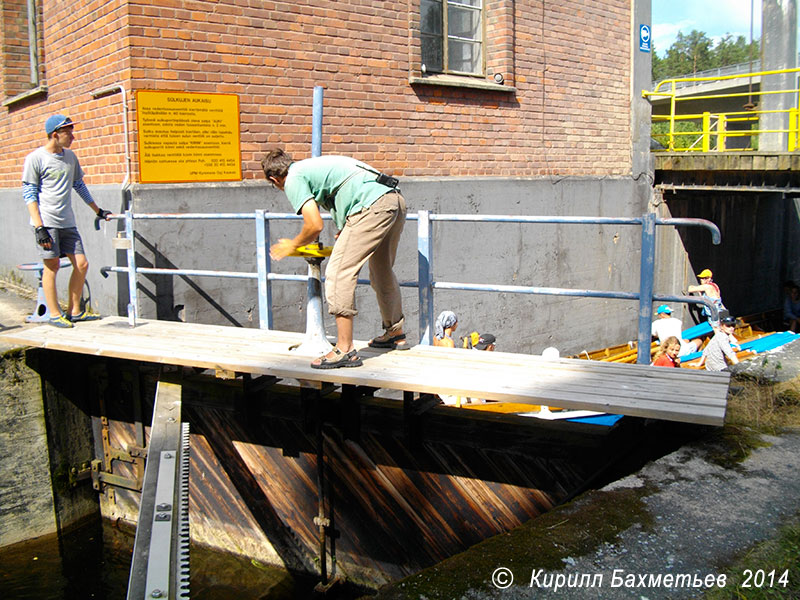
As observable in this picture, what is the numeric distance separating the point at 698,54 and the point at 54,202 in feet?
399

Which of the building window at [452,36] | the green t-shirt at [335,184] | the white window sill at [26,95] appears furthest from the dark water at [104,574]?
the building window at [452,36]

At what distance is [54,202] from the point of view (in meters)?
6.28

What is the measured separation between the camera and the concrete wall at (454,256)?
7223mm

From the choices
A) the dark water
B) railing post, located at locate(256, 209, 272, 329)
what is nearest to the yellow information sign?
railing post, located at locate(256, 209, 272, 329)

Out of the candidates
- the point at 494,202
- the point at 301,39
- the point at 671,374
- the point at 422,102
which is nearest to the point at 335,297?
the point at 671,374

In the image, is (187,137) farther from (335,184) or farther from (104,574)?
(104,574)

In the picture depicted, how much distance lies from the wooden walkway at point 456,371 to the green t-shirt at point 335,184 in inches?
39.6

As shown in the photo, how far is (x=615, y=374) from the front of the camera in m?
4.41

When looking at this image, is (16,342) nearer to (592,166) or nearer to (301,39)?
(301,39)

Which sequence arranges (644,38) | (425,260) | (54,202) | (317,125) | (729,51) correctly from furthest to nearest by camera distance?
1. (729,51)
2. (644,38)
3. (54,202)
4. (425,260)
5. (317,125)

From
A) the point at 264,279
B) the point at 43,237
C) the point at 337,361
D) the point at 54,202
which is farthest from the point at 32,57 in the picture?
the point at 337,361

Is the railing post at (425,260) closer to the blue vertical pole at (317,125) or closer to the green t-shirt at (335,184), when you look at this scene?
the green t-shirt at (335,184)

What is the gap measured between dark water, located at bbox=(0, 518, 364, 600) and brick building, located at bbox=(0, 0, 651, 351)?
7.07 ft

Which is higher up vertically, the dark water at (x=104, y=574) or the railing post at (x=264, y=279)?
the railing post at (x=264, y=279)
